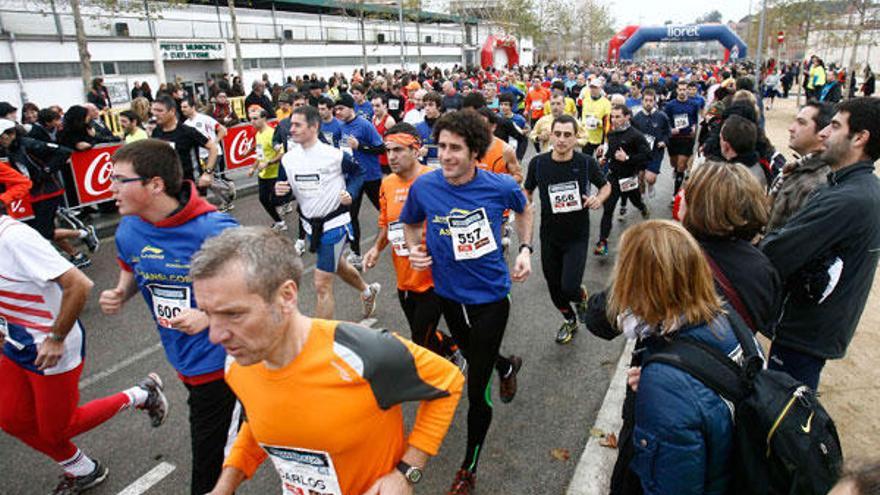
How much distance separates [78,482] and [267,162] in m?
5.89

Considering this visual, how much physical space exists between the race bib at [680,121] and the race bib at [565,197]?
5663 mm

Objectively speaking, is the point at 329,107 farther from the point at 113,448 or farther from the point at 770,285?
the point at 770,285

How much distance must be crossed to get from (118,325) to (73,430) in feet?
8.87

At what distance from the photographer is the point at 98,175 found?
912 centimetres

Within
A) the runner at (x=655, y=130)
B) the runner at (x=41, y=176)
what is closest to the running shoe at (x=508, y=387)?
the runner at (x=655, y=130)

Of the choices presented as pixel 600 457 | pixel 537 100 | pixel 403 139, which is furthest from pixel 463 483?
pixel 537 100

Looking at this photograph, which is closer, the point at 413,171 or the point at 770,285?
the point at 770,285

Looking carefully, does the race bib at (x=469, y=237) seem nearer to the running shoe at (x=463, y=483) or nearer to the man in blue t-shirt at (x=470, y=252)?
the man in blue t-shirt at (x=470, y=252)

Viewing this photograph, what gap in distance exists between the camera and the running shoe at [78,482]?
3383 mm

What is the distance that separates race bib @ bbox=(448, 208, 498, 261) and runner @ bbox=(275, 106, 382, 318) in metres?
2.53

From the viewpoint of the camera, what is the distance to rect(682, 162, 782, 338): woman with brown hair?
7.60 ft

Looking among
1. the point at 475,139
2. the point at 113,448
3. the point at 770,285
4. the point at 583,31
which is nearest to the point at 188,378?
the point at 113,448

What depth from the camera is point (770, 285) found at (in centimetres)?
236

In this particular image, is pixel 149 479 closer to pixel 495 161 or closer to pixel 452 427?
pixel 452 427
